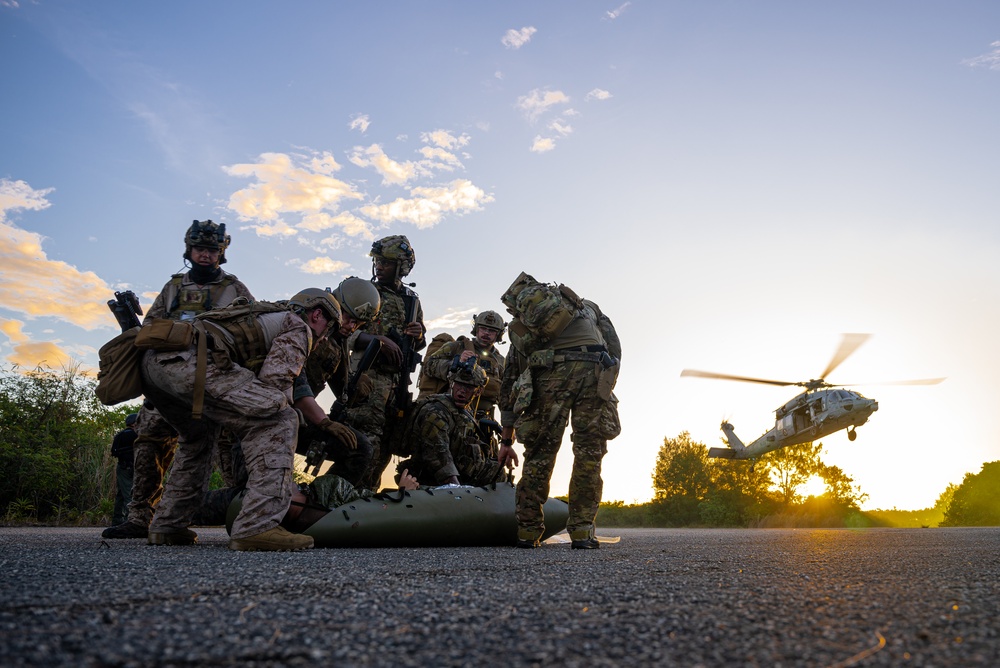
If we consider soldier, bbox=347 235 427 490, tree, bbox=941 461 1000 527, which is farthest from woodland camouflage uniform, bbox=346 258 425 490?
tree, bbox=941 461 1000 527

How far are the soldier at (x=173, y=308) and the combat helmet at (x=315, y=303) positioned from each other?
65.4 inches

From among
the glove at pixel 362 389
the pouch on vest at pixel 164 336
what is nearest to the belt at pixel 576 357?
the glove at pixel 362 389

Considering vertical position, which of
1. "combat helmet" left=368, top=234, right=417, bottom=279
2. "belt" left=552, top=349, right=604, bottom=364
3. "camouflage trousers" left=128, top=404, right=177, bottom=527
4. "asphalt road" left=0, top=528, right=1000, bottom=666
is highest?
"combat helmet" left=368, top=234, right=417, bottom=279

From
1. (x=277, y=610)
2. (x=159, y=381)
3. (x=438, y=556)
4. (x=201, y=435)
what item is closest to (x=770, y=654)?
(x=277, y=610)

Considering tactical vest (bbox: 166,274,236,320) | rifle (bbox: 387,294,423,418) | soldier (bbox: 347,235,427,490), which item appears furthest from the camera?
rifle (bbox: 387,294,423,418)

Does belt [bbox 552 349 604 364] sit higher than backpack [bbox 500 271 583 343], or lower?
lower

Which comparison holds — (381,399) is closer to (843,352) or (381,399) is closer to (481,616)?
(481,616)

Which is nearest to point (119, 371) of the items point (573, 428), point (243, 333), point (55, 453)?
point (243, 333)

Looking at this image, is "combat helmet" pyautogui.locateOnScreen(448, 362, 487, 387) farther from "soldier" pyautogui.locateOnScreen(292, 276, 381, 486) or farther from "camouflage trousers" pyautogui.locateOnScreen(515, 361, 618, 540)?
"camouflage trousers" pyautogui.locateOnScreen(515, 361, 618, 540)

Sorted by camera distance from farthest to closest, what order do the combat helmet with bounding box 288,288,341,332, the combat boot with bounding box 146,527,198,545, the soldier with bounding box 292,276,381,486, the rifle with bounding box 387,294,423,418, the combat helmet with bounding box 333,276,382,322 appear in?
the rifle with bounding box 387,294,423,418
the combat helmet with bounding box 333,276,382,322
the soldier with bounding box 292,276,381,486
the combat boot with bounding box 146,527,198,545
the combat helmet with bounding box 288,288,341,332

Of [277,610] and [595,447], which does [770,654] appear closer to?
[277,610]

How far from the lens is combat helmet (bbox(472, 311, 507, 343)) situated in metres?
8.90

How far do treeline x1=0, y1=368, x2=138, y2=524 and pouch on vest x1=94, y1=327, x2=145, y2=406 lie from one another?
792 cm

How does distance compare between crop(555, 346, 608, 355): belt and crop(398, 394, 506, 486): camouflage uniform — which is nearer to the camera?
crop(555, 346, 608, 355): belt
